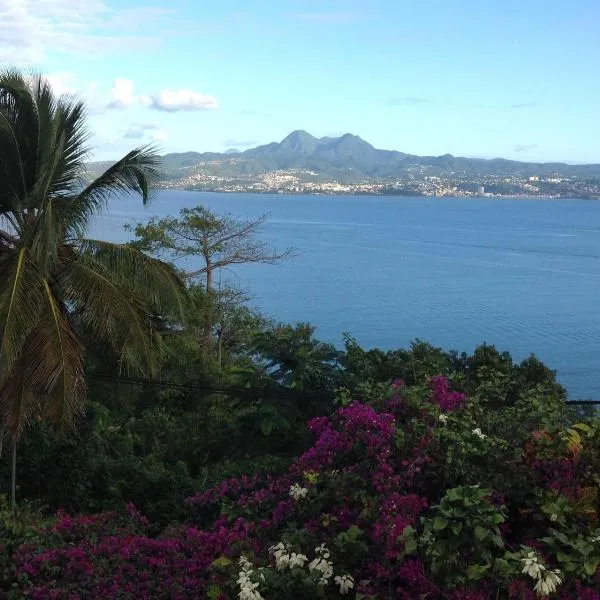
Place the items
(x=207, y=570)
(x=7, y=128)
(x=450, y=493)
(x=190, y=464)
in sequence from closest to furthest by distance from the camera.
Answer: (x=450, y=493) < (x=207, y=570) < (x=7, y=128) < (x=190, y=464)

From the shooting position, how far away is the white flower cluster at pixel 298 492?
13.6 feet

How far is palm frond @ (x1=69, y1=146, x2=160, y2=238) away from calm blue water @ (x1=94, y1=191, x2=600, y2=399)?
446 centimetres

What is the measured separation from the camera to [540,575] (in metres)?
3.14

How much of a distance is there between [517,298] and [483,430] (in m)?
42.9

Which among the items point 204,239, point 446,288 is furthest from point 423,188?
point 204,239

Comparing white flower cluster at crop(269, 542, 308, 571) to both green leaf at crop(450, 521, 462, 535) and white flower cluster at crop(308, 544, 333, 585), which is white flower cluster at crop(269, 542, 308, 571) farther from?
green leaf at crop(450, 521, 462, 535)

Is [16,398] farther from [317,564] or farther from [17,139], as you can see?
[317,564]

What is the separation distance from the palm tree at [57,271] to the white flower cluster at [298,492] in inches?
147

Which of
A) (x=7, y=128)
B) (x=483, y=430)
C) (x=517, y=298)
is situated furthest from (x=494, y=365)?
(x=517, y=298)

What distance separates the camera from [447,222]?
10856 cm

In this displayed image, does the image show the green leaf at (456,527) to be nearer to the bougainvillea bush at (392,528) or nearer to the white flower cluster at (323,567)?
the bougainvillea bush at (392,528)

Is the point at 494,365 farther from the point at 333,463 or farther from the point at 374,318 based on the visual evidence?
the point at 374,318

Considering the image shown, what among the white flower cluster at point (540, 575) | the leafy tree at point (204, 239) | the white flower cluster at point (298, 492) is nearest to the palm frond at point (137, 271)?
the white flower cluster at point (298, 492)

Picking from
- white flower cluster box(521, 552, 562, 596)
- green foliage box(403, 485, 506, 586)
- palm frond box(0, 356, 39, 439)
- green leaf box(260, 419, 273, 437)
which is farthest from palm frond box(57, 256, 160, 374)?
white flower cluster box(521, 552, 562, 596)
